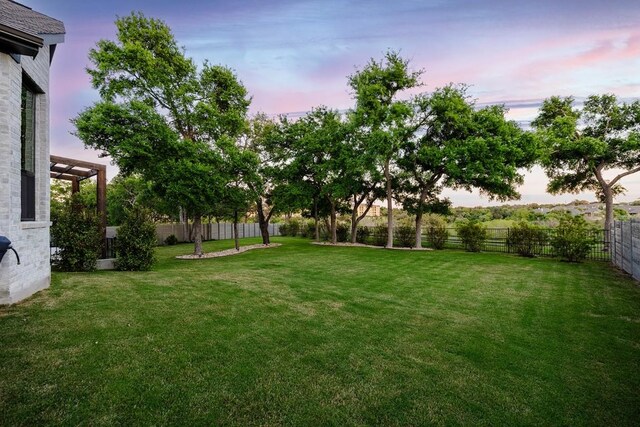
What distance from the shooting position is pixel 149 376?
3.16m

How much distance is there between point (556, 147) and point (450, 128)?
7533 mm

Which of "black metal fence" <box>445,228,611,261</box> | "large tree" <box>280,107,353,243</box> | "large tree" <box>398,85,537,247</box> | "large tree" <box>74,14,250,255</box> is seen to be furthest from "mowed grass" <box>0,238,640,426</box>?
"large tree" <box>280,107,353,243</box>

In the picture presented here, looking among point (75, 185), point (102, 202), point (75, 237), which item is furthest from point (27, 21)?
point (75, 185)

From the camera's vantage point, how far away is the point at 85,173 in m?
10.6

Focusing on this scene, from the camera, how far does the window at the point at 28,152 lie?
234 inches

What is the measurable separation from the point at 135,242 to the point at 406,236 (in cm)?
1665

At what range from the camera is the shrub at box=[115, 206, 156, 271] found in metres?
10.1

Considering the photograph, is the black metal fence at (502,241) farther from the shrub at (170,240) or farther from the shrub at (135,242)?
the shrub at (170,240)

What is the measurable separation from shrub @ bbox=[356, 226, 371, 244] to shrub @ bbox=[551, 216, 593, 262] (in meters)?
12.7

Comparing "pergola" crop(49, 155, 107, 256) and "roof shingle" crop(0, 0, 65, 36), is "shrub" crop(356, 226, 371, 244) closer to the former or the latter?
"pergola" crop(49, 155, 107, 256)

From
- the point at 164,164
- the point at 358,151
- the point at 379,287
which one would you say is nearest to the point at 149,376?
the point at 379,287

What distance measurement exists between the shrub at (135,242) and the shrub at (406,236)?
16011mm

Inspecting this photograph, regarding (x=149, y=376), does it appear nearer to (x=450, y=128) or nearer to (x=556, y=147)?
(x=450, y=128)

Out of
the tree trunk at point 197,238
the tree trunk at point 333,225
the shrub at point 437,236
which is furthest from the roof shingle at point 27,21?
the shrub at point 437,236
